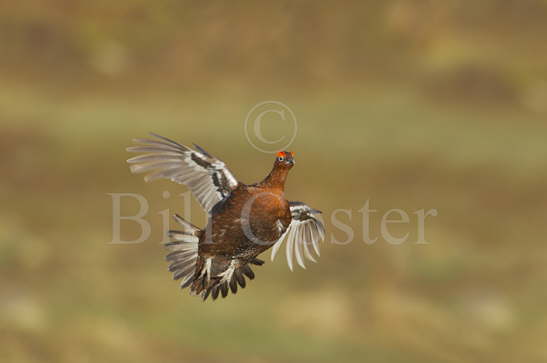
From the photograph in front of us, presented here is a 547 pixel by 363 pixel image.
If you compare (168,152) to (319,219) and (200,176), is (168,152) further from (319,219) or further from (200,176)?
(319,219)

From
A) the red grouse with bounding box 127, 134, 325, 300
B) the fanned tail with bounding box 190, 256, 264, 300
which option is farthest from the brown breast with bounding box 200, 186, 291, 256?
the fanned tail with bounding box 190, 256, 264, 300

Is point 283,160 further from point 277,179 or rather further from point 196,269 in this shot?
point 196,269

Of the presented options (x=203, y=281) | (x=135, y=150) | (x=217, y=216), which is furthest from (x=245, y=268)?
(x=135, y=150)

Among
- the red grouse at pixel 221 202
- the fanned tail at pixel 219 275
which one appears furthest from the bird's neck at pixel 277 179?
the fanned tail at pixel 219 275

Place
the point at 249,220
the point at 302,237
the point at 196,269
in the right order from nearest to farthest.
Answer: the point at 249,220 → the point at 196,269 → the point at 302,237

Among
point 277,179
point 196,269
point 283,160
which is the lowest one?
point 196,269

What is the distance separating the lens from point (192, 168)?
6.31 metres

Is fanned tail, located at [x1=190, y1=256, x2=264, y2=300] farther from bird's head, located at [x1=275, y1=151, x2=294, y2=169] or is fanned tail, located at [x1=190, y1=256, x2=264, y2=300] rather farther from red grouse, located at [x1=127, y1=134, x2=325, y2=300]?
bird's head, located at [x1=275, y1=151, x2=294, y2=169]

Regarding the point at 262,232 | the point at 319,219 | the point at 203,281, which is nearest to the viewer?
the point at 262,232

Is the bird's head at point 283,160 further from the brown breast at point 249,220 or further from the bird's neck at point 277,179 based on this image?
the brown breast at point 249,220

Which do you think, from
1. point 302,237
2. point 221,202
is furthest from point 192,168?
point 302,237

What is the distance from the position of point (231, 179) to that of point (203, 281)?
37.8 inches

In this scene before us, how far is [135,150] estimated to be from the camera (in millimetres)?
6148

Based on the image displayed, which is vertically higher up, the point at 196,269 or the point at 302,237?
the point at 302,237
